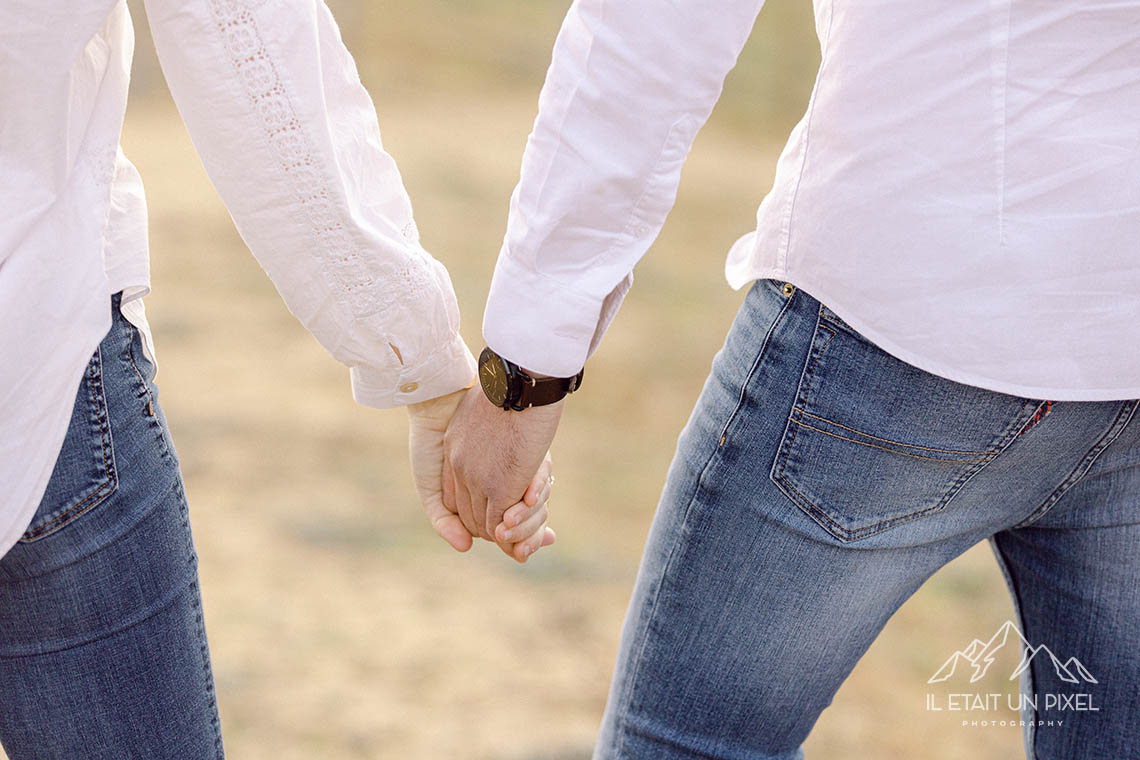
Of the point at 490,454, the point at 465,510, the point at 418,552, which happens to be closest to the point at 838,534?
the point at 490,454

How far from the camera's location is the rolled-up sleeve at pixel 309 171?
102 cm

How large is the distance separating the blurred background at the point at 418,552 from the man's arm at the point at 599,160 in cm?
193

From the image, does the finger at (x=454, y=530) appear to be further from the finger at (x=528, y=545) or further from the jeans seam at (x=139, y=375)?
the jeans seam at (x=139, y=375)

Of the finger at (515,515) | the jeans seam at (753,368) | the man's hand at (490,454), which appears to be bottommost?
the finger at (515,515)

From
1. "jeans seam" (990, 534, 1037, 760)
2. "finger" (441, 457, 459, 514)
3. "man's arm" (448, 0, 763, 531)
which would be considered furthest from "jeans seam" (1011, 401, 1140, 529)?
"finger" (441, 457, 459, 514)

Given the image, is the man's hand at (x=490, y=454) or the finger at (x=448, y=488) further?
the finger at (x=448, y=488)

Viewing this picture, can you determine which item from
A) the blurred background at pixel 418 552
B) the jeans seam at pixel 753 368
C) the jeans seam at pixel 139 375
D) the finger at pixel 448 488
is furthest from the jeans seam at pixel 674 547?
the blurred background at pixel 418 552

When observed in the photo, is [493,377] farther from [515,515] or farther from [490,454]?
[515,515]

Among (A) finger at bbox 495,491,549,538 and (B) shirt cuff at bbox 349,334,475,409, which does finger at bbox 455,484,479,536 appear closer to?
(A) finger at bbox 495,491,549,538

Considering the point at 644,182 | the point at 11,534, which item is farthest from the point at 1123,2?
the point at 11,534

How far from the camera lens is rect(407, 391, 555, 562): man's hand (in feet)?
4.95

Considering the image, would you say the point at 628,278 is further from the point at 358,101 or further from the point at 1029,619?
the point at 1029,619

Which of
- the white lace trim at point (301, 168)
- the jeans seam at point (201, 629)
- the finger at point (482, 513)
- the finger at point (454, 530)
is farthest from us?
the finger at point (454, 530)

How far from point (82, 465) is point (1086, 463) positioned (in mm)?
953
